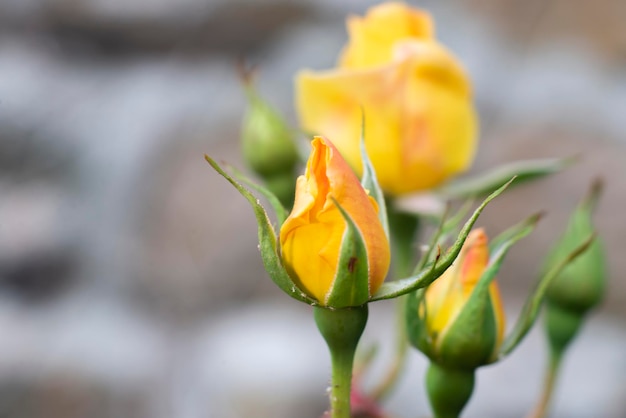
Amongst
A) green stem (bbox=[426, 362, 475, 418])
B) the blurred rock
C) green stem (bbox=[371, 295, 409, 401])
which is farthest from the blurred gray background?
green stem (bbox=[426, 362, 475, 418])

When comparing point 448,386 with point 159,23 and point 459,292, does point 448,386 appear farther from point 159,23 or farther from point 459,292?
point 159,23

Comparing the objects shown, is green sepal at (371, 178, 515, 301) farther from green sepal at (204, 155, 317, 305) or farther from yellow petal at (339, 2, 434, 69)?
yellow petal at (339, 2, 434, 69)

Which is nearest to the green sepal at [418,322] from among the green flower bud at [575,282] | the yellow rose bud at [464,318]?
the yellow rose bud at [464,318]

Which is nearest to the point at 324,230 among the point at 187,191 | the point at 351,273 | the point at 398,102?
the point at 351,273

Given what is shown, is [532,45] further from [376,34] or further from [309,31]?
[376,34]

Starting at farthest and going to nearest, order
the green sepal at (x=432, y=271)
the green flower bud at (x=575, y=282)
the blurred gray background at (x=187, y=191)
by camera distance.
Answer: the blurred gray background at (x=187, y=191) < the green flower bud at (x=575, y=282) < the green sepal at (x=432, y=271)

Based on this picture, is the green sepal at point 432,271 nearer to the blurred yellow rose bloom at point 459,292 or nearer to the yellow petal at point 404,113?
the blurred yellow rose bloom at point 459,292
